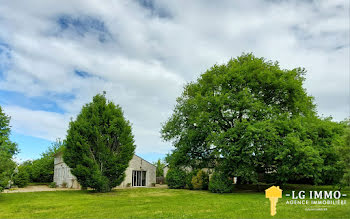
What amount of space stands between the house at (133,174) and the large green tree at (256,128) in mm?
6601

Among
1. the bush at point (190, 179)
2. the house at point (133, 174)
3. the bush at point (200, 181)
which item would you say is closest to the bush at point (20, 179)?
the house at point (133, 174)

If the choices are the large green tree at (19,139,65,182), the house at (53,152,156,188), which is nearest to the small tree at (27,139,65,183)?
the large green tree at (19,139,65,182)

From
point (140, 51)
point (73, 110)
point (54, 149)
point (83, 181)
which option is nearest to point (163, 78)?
point (140, 51)

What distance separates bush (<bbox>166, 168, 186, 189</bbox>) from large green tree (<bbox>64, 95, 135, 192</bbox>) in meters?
7.96

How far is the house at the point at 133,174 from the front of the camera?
30947 mm

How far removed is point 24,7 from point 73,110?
40.0ft

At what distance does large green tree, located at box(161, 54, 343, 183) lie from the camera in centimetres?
2002

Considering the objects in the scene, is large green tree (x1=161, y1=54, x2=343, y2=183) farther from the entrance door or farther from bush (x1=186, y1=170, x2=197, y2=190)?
the entrance door

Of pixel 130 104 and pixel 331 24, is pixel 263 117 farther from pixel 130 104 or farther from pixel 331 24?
pixel 130 104

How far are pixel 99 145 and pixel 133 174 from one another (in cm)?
1086

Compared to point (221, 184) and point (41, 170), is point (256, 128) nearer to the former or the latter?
point (221, 184)

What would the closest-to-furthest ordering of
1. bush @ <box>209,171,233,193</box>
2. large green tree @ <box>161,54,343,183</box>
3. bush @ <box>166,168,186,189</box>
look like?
large green tree @ <box>161,54,343,183</box> < bush @ <box>209,171,233,193</box> < bush @ <box>166,168,186,189</box>

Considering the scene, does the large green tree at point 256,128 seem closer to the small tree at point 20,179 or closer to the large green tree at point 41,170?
the small tree at point 20,179

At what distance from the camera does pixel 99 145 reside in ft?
74.8
